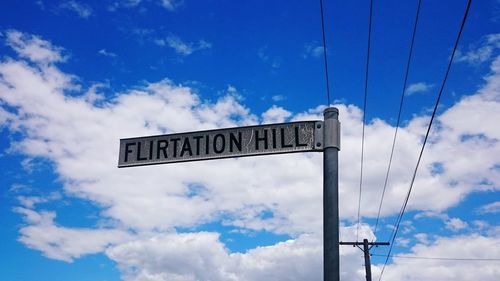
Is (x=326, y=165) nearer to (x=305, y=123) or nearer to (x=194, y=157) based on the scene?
(x=305, y=123)

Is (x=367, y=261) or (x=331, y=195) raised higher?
(x=367, y=261)

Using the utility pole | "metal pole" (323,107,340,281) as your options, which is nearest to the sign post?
"metal pole" (323,107,340,281)

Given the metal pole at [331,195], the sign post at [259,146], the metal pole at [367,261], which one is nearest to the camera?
the metal pole at [331,195]

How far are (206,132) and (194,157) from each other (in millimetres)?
261

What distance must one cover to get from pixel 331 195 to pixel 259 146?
0.89 m

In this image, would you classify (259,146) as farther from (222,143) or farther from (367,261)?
(367,261)

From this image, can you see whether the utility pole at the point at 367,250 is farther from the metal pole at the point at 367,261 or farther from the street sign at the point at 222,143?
the street sign at the point at 222,143

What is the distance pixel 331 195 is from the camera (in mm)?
3871

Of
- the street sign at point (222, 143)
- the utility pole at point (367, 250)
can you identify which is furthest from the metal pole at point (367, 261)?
the street sign at point (222, 143)

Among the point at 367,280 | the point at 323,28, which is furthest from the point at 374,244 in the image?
the point at 323,28

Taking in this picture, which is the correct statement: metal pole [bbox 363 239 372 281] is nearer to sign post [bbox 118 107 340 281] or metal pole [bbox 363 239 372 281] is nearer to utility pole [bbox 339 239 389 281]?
utility pole [bbox 339 239 389 281]

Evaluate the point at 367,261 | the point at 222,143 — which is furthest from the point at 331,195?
the point at 367,261

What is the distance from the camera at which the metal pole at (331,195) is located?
3686mm

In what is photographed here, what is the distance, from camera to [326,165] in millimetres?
4023
